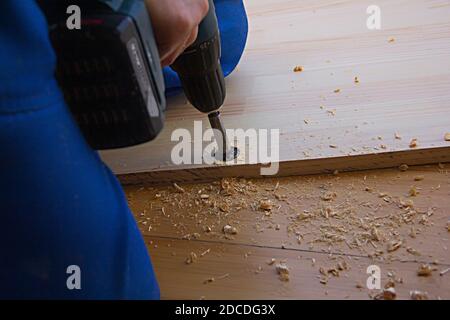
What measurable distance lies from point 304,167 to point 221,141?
17 centimetres

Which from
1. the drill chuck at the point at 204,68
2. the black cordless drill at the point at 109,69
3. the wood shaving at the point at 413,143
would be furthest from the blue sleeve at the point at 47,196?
the wood shaving at the point at 413,143

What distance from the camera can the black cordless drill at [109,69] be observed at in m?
0.53

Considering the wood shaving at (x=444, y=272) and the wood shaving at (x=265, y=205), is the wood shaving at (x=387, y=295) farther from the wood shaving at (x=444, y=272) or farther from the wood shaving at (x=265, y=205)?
the wood shaving at (x=265, y=205)

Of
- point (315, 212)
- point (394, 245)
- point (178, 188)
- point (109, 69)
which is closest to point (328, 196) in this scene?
point (315, 212)

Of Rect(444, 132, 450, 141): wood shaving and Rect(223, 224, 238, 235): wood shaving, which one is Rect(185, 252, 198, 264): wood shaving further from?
Rect(444, 132, 450, 141): wood shaving

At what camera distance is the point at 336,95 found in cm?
110

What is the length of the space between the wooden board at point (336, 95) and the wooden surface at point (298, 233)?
37 millimetres

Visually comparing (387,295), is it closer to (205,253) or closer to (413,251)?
(413,251)

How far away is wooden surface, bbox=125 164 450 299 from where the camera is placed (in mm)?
730


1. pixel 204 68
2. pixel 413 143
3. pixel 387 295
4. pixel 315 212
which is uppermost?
pixel 204 68

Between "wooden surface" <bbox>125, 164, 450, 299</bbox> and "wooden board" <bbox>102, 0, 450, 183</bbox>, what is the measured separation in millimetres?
37

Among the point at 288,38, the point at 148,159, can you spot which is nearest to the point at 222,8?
the point at 288,38
